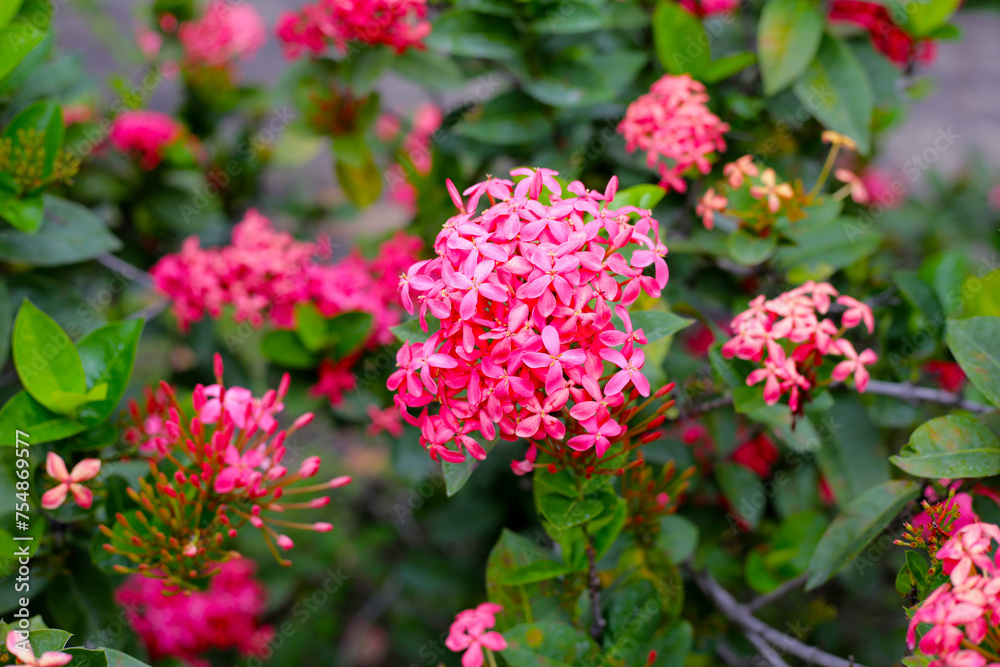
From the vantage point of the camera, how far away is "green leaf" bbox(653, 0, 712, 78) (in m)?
2.24

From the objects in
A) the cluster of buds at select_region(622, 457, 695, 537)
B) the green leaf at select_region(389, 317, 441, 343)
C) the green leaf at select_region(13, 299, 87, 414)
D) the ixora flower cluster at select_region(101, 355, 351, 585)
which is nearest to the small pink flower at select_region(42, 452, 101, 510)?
the ixora flower cluster at select_region(101, 355, 351, 585)

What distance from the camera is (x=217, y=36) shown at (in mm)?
3180

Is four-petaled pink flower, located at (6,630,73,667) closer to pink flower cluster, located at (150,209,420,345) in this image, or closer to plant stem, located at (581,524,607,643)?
plant stem, located at (581,524,607,643)

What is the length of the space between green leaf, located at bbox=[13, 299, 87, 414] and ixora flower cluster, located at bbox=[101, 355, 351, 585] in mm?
248

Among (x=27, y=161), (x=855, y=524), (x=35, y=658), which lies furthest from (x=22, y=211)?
(x=855, y=524)

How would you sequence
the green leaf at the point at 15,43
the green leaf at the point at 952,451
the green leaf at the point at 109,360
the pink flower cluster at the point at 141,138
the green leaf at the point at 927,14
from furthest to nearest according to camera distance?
1. the pink flower cluster at the point at 141,138
2. the green leaf at the point at 927,14
3. the green leaf at the point at 15,43
4. the green leaf at the point at 109,360
5. the green leaf at the point at 952,451

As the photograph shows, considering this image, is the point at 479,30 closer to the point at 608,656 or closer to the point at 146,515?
the point at 146,515

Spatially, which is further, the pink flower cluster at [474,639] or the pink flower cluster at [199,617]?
the pink flower cluster at [199,617]

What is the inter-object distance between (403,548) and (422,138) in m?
Result: 1.92

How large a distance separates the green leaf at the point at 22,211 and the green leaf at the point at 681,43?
1910 mm

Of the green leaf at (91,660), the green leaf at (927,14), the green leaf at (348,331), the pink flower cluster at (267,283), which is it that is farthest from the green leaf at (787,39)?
the green leaf at (91,660)

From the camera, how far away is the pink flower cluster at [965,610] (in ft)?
3.59

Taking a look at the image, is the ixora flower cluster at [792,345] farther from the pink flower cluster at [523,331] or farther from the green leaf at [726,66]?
the green leaf at [726,66]

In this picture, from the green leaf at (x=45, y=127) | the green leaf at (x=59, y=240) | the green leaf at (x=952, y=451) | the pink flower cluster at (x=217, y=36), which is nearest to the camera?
the green leaf at (x=952, y=451)
